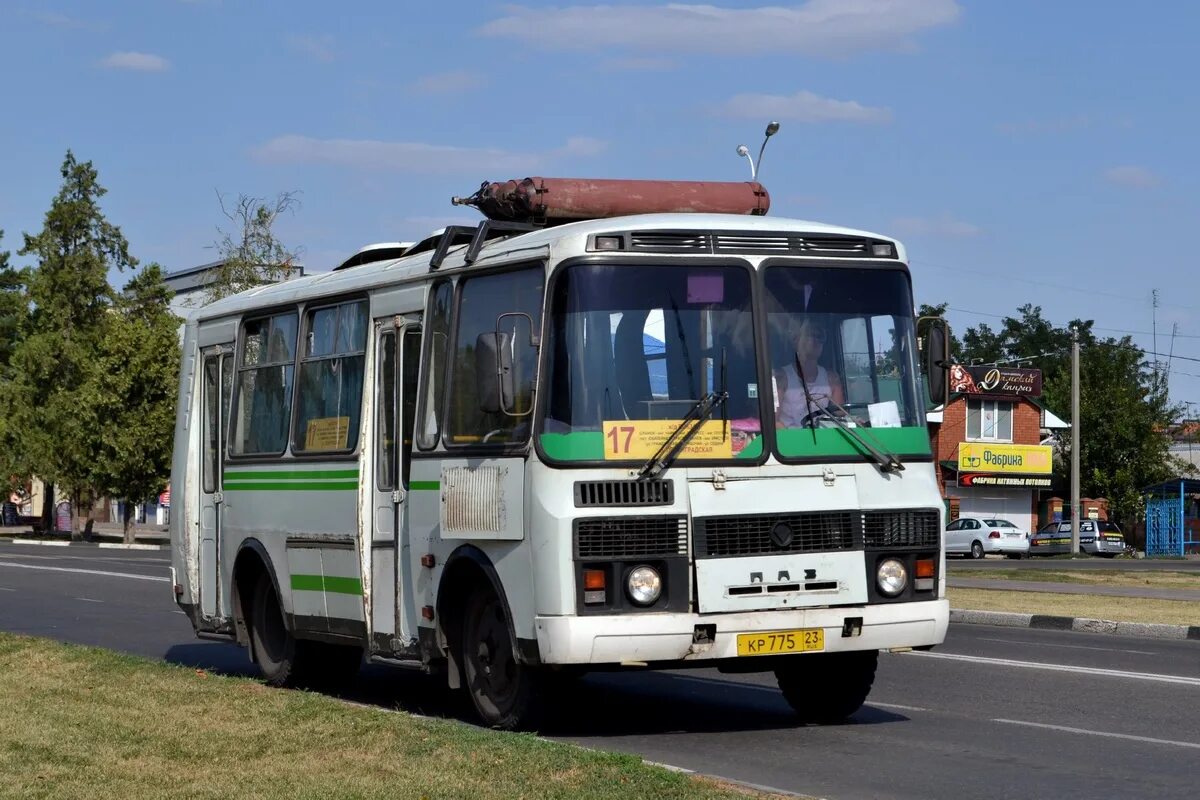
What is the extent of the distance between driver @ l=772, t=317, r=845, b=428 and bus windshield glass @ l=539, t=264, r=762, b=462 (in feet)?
0.56

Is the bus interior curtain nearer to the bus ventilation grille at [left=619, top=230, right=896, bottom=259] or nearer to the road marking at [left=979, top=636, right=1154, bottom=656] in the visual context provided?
the bus ventilation grille at [left=619, top=230, right=896, bottom=259]

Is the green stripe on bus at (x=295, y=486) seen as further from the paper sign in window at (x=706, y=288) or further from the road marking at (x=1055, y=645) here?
the road marking at (x=1055, y=645)

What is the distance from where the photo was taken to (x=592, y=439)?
31.9ft

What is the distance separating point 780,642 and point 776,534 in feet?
1.91

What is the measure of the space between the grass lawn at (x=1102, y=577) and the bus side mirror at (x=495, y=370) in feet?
79.3

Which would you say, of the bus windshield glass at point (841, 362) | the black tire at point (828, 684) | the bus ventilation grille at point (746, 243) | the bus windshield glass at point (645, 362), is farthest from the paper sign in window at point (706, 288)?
the black tire at point (828, 684)

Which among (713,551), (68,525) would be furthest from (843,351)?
(68,525)

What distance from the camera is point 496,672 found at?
414 inches

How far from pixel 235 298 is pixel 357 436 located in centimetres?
302

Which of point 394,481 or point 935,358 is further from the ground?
point 935,358

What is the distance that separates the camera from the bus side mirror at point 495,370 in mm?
9859

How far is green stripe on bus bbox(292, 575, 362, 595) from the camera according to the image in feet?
39.3

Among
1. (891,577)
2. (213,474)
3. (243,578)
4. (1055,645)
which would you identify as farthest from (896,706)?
(1055,645)

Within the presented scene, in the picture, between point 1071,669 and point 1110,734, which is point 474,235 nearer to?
point 1110,734
